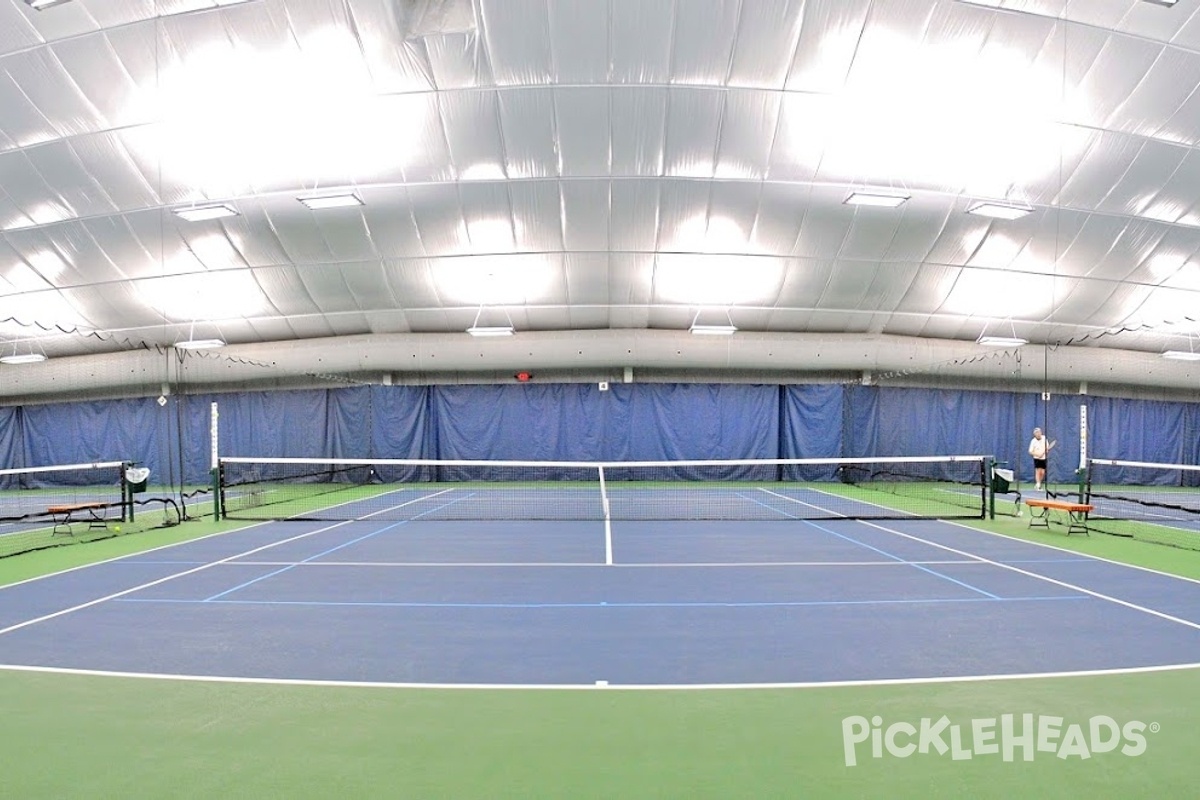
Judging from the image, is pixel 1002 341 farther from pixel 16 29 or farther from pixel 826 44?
pixel 16 29

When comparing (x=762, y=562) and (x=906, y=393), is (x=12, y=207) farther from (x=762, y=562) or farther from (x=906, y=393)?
(x=906, y=393)

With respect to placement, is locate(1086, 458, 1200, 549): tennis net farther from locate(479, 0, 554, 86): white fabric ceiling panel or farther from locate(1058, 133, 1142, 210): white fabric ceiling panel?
locate(479, 0, 554, 86): white fabric ceiling panel

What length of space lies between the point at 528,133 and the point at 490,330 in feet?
21.2

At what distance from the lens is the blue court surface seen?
4.85 meters

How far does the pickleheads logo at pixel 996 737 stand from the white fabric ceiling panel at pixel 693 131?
12982 millimetres

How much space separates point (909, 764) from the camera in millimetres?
3363

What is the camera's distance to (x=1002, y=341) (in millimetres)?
21000

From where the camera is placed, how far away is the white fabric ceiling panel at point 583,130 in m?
14.2

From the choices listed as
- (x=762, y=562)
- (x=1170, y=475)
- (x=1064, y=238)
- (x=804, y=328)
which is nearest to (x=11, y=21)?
(x=762, y=562)

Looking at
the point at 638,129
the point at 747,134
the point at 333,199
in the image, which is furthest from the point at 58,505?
the point at 747,134

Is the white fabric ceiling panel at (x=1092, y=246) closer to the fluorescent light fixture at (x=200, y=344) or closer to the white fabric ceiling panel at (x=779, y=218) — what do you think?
the white fabric ceiling panel at (x=779, y=218)

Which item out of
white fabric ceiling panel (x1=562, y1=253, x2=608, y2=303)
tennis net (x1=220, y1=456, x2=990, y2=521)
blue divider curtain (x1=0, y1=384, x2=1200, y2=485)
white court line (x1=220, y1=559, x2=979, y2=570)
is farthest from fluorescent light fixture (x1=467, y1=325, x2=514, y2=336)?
white court line (x1=220, y1=559, x2=979, y2=570)

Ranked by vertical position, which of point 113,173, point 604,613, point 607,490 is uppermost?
point 113,173

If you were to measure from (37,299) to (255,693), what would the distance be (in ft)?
70.3
